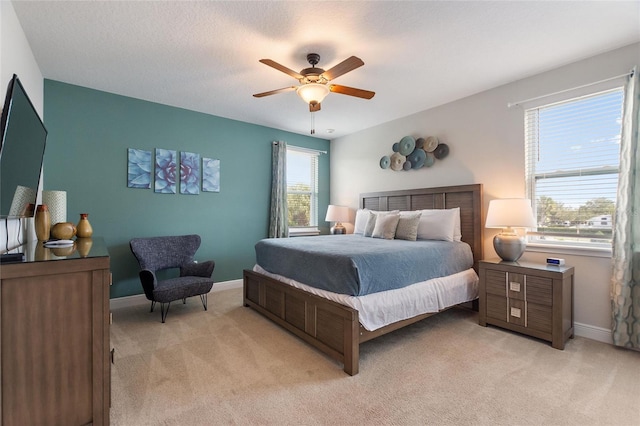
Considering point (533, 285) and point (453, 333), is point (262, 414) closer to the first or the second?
point (453, 333)

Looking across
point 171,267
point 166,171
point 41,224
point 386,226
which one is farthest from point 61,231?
point 386,226

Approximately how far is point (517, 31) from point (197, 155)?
3.99 meters

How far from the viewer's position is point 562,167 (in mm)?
3014

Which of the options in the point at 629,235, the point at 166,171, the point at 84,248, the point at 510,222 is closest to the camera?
the point at 84,248

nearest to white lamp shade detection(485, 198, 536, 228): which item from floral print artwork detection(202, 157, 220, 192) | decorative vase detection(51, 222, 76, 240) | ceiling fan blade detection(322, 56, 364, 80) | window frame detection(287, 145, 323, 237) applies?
ceiling fan blade detection(322, 56, 364, 80)

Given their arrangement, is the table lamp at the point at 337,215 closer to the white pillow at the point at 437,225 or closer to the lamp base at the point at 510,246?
the white pillow at the point at 437,225

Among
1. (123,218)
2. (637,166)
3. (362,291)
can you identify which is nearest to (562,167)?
(637,166)

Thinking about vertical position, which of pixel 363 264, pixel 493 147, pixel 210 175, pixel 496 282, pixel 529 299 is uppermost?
pixel 493 147

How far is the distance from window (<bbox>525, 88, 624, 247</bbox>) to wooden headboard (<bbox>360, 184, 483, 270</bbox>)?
22.1 inches

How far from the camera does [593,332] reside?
2.75 metres

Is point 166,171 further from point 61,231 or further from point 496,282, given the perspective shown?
point 496,282

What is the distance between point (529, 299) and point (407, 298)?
1.21 meters

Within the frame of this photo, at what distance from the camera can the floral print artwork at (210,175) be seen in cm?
432

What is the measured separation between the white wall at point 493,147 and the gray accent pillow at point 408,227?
0.78 m
